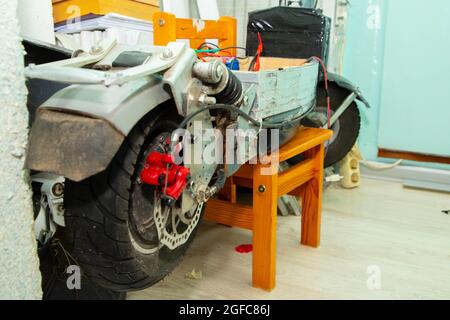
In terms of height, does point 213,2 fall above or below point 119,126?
above

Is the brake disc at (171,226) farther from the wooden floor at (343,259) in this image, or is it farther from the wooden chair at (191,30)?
the wooden chair at (191,30)

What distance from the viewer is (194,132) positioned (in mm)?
837

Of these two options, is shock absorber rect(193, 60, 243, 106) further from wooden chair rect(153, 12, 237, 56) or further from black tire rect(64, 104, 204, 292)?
wooden chair rect(153, 12, 237, 56)

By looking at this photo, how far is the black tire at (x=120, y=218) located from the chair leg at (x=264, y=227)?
16.6 inches

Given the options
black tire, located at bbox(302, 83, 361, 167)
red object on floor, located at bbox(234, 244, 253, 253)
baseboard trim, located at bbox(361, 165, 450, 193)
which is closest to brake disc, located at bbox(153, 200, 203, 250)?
red object on floor, located at bbox(234, 244, 253, 253)

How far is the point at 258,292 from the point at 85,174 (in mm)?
736

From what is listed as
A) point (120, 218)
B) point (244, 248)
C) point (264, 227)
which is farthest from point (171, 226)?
point (244, 248)

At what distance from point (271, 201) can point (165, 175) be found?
48cm

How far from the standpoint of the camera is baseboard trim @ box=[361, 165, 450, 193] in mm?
2143

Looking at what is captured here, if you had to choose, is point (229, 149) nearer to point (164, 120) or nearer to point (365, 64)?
point (164, 120)

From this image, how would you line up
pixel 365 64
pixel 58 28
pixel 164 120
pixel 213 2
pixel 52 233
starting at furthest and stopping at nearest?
pixel 365 64
pixel 213 2
pixel 58 28
pixel 52 233
pixel 164 120

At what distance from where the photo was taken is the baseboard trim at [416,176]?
7.03ft
